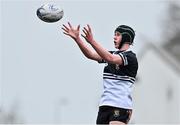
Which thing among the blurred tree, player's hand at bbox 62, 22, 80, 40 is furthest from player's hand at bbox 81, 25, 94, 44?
the blurred tree

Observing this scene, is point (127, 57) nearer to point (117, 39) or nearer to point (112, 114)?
point (117, 39)

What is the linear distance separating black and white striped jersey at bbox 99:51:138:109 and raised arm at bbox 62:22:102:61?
0.31m

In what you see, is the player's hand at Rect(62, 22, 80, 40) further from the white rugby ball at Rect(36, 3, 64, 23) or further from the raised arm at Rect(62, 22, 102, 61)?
the white rugby ball at Rect(36, 3, 64, 23)

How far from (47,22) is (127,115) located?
5.66 feet

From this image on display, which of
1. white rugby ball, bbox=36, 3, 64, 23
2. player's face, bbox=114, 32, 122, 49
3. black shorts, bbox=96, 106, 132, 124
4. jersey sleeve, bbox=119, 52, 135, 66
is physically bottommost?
black shorts, bbox=96, 106, 132, 124

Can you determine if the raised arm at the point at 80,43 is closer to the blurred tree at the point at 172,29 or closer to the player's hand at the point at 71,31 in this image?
the player's hand at the point at 71,31

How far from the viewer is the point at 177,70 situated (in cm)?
5834

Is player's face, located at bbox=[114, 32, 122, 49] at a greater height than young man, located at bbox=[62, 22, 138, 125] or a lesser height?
greater

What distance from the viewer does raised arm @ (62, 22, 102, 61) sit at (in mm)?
11320

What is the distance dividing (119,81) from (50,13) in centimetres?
140

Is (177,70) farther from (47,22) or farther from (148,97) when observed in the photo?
(47,22)

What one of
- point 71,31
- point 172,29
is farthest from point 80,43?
point 172,29

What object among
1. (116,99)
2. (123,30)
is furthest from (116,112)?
(123,30)

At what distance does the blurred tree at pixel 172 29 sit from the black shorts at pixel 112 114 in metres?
61.1
